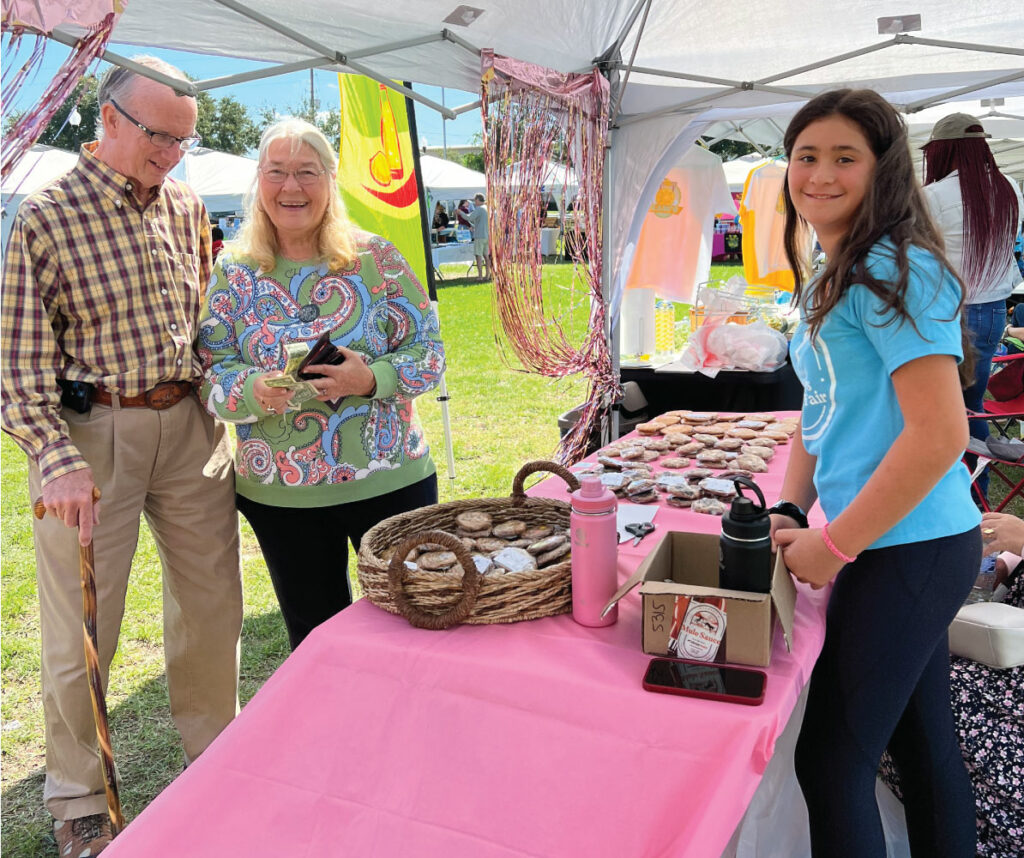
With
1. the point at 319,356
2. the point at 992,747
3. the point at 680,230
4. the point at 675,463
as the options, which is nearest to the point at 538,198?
the point at 675,463

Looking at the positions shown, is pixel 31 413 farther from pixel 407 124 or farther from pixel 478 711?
pixel 407 124

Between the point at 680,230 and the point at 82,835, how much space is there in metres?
5.09

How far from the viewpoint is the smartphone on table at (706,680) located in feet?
3.70

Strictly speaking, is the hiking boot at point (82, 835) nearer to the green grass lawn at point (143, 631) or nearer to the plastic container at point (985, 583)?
the green grass lawn at point (143, 631)

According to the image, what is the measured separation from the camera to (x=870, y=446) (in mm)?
1248

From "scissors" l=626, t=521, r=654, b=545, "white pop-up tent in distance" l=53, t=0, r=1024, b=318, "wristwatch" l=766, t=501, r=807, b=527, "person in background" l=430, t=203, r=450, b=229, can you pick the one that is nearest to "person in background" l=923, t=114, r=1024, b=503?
"white pop-up tent in distance" l=53, t=0, r=1024, b=318

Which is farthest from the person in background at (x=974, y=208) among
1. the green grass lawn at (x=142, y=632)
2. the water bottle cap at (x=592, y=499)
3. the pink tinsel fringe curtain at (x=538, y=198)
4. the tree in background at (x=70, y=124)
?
the tree in background at (x=70, y=124)

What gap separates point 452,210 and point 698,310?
68.2 ft

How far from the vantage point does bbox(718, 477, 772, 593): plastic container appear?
1.19 metres

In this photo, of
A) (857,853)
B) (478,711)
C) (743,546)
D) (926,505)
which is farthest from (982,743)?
(478,711)

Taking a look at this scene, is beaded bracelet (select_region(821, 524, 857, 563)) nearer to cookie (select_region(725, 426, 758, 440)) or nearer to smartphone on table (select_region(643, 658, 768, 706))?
smartphone on table (select_region(643, 658, 768, 706))

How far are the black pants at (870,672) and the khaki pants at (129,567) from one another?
5.11ft

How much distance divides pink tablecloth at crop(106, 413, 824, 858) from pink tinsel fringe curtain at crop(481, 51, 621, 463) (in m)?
2.04

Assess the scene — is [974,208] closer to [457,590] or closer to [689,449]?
[689,449]
